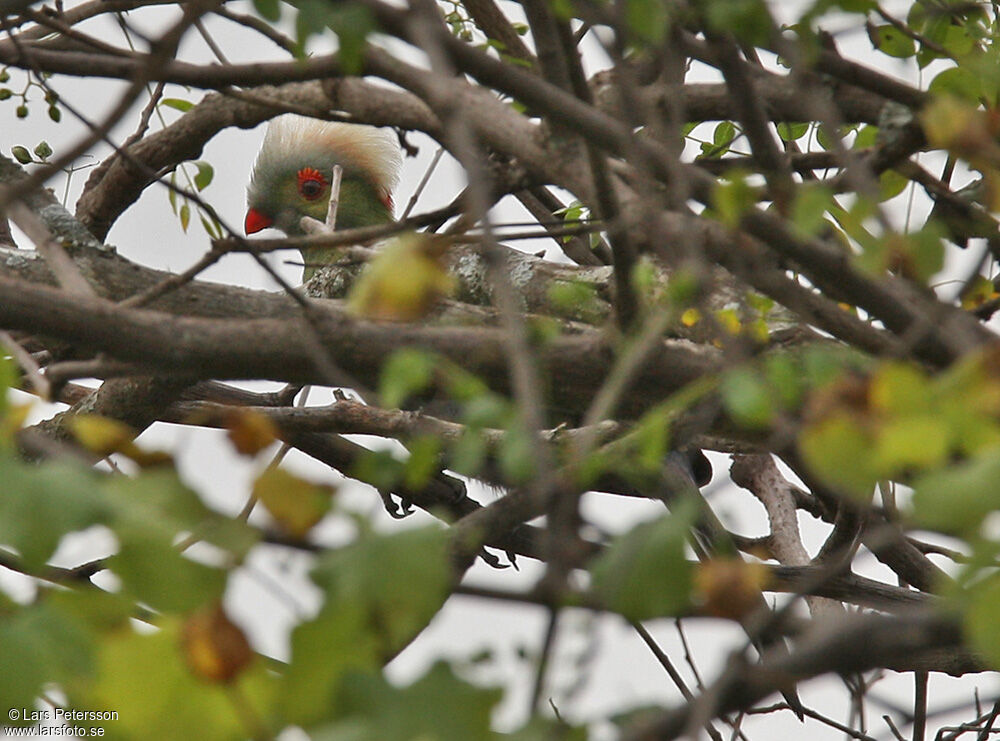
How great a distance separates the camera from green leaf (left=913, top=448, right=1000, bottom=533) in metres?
0.71

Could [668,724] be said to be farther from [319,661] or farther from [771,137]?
[771,137]

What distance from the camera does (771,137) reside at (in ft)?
4.52

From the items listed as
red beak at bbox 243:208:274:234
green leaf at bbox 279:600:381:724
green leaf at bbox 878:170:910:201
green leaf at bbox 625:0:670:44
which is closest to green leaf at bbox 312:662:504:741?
green leaf at bbox 279:600:381:724

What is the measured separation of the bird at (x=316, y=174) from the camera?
190 inches

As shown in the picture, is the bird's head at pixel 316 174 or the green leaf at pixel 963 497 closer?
the green leaf at pixel 963 497

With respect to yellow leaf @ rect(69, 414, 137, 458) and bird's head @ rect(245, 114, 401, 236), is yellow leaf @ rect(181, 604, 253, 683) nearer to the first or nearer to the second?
yellow leaf @ rect(69, 414, 137, 458)

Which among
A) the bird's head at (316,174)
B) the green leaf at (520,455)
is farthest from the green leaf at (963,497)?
the bird's head at (316,174)

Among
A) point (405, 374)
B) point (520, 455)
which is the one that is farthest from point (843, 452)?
point (405, 374)

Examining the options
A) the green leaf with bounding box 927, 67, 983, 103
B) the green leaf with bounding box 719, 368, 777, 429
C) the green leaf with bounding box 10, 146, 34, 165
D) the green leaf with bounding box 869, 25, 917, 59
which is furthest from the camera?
the green leaf with bounding box 10, 146, 34, 165

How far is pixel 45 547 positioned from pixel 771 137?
3.14 feet

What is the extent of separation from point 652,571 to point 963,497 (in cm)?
21

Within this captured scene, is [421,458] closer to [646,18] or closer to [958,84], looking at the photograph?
[646,18]

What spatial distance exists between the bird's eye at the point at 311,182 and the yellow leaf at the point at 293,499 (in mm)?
4056

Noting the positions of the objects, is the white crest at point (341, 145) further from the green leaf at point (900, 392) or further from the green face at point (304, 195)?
the green leaf at point (900, 392)
